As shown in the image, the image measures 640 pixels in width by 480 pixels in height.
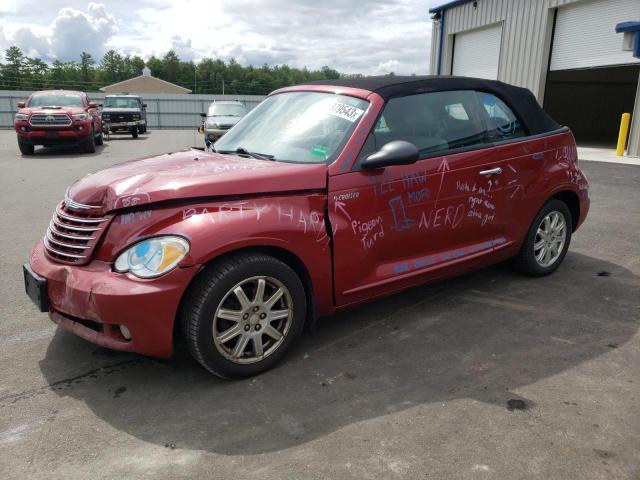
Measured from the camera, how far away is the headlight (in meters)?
2.81

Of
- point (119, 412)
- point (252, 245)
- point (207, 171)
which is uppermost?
point (207, 171)

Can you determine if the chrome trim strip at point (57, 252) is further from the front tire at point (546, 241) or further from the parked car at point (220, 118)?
the parked car at point (220, 118)

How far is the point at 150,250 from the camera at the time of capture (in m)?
2.85

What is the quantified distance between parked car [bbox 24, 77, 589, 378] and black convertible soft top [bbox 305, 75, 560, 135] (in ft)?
0.05

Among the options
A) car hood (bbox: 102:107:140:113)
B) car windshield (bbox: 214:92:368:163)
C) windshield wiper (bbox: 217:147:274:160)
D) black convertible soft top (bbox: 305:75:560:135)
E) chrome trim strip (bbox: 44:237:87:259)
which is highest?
black convertible soft top (bbox: 305:75:560:135)

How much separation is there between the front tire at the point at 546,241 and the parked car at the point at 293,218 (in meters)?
0.07

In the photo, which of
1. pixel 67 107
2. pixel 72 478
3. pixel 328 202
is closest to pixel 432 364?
pixel 328 202

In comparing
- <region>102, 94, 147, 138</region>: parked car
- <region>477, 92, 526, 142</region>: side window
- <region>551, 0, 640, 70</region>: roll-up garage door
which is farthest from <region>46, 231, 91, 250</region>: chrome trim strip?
<region>102, 94, 147, 138</region>: parked car

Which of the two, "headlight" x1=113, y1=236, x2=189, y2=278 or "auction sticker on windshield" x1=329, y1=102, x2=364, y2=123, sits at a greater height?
"auction sticker on windshield" x1=329, y1=102, x2=364, y2=123

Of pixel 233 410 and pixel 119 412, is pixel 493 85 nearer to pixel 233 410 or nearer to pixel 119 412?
pixel 233 410

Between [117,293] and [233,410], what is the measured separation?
84cm

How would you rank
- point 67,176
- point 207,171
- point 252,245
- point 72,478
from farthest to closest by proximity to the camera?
point 67,176
point 207,171
point 252,245
point 72,478

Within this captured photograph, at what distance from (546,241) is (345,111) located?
2.28 meters

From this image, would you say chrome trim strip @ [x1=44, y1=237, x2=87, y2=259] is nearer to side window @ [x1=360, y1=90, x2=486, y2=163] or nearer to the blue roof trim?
side window @ [x1=360, y1=90, x2=486, y2=163]
